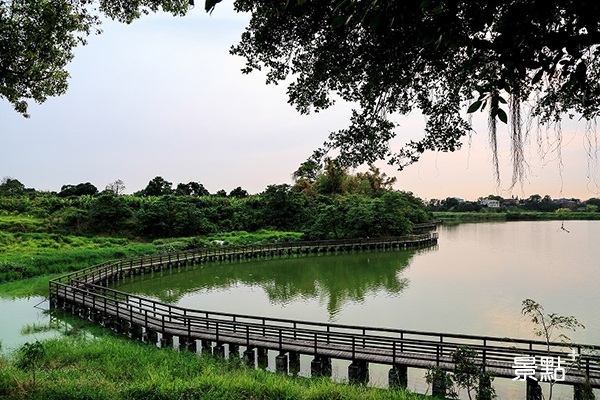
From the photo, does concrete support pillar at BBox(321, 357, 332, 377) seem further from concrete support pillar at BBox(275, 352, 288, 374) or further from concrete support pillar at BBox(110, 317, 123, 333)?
concrete support pillar at BBox(110, 317, 123, 333)

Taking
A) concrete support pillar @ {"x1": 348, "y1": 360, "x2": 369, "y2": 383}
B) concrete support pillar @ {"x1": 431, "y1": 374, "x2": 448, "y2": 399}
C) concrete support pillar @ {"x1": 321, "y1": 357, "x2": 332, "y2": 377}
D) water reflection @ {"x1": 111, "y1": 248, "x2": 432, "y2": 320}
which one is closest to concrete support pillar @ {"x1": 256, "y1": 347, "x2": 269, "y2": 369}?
concrete support pillar @ {"x1": 321, "y1": 357, "x2": 332, "y2": 377}

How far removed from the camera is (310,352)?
36.6 feet

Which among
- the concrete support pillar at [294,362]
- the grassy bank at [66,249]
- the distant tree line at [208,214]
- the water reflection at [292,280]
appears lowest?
the water reflection at [292,280]

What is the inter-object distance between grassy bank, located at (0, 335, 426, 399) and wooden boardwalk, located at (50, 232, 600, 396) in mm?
1345

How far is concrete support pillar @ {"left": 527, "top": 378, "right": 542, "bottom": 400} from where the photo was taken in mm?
8984

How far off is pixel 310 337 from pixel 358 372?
2304 millimetres

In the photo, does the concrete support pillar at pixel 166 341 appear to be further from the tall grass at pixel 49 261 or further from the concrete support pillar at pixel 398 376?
the tall grass at pixel 49 261

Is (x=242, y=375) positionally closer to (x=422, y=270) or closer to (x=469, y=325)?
(x=469, y=325)

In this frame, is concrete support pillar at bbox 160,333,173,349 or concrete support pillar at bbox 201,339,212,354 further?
concrete support pillar at bbox 160,333,173,349

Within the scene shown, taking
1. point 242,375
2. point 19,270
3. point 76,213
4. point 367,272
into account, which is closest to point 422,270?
point 367,272

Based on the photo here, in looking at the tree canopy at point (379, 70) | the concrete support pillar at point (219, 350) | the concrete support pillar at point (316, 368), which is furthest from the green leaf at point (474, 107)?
the concrete support pillar at point (219, 350)

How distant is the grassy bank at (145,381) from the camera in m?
7.31

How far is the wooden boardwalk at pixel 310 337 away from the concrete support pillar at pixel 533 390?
424 millimetres

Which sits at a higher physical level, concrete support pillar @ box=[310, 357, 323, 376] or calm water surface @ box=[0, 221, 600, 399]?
concrete support pillar @ box=[310, 357, 323, 376]
